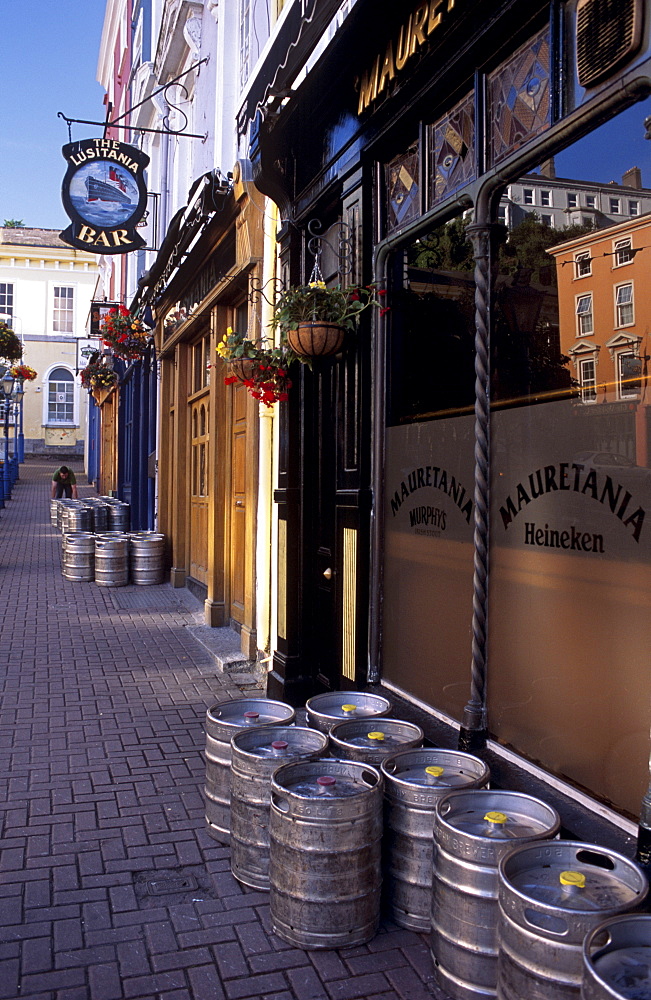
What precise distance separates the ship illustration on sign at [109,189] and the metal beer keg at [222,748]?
8423mm

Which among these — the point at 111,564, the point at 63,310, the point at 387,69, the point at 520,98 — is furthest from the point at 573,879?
the point at 63,310

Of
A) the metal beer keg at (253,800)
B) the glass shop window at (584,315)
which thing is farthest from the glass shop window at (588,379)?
the metal beer keg at (253,800)

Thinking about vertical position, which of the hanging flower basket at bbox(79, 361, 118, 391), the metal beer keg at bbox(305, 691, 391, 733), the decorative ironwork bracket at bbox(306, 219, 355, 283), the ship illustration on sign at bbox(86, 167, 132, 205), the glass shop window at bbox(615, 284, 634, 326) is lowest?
the metal beer keg at bbox(305, 691, 391, 733)

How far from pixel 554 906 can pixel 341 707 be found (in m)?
1.90

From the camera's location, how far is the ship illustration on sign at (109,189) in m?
10.4

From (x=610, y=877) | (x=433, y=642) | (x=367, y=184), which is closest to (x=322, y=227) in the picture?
(x=367, y=184)

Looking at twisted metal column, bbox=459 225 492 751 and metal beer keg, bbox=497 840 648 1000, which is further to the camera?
twisted metal column, bbox=459 225 492 751

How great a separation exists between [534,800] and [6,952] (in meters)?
1.95

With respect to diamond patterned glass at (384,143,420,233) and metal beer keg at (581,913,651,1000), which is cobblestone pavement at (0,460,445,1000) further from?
diamond patterned glass at (384,143,420,233)

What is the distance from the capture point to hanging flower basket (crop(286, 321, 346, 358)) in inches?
193

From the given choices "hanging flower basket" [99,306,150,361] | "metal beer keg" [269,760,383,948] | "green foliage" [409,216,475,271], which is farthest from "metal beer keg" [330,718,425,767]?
"hanging flower basket" [99,306,150,361]

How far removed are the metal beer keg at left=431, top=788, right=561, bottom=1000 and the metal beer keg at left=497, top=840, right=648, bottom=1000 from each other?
0.13 meters

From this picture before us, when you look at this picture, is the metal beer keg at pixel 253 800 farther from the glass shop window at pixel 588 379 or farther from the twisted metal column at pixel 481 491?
the glass shop window at pixel 588 379

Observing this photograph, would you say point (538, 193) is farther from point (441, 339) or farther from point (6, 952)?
point (6, 952)
